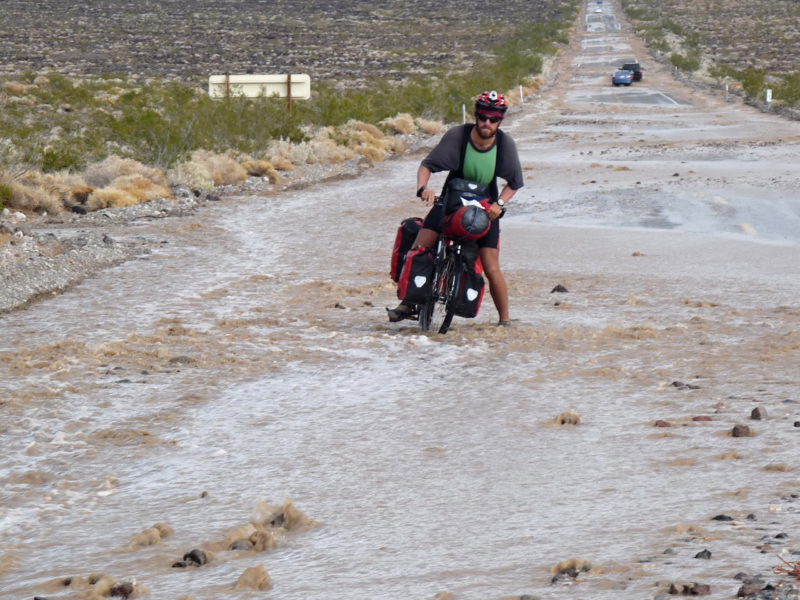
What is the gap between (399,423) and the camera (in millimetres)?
7316

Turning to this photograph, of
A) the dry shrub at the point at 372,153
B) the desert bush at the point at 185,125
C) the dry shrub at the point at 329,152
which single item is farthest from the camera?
the dry shrub at the point at 372,153

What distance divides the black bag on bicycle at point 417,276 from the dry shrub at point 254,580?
16.7 ft

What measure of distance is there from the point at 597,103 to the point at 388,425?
141 ft

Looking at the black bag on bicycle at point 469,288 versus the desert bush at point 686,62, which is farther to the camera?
the desert bush at point 686,62

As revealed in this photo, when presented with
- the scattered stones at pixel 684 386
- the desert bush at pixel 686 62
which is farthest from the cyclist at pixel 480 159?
the desert bush at pixel 686 62

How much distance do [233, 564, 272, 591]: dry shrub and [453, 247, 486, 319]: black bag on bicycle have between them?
203 inches

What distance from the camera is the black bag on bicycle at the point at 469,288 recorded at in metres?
9.76

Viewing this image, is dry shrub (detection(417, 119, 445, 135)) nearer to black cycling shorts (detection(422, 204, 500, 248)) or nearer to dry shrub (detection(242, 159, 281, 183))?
dry shrub (detection(242, 159, 281, 183))

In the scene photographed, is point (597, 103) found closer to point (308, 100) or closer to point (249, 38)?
point (308, 100)

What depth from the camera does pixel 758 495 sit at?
18.5ft

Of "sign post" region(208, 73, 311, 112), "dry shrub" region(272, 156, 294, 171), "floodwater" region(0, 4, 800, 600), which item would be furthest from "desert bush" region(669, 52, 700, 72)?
"floodwater" region(0, 4, 800, 600)

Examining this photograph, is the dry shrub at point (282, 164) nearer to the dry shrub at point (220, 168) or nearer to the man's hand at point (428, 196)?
the dry shrub at point (220, 168)

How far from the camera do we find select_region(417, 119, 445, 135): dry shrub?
3569cm

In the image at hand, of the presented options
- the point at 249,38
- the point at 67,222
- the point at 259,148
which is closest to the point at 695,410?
the point at 67,222
